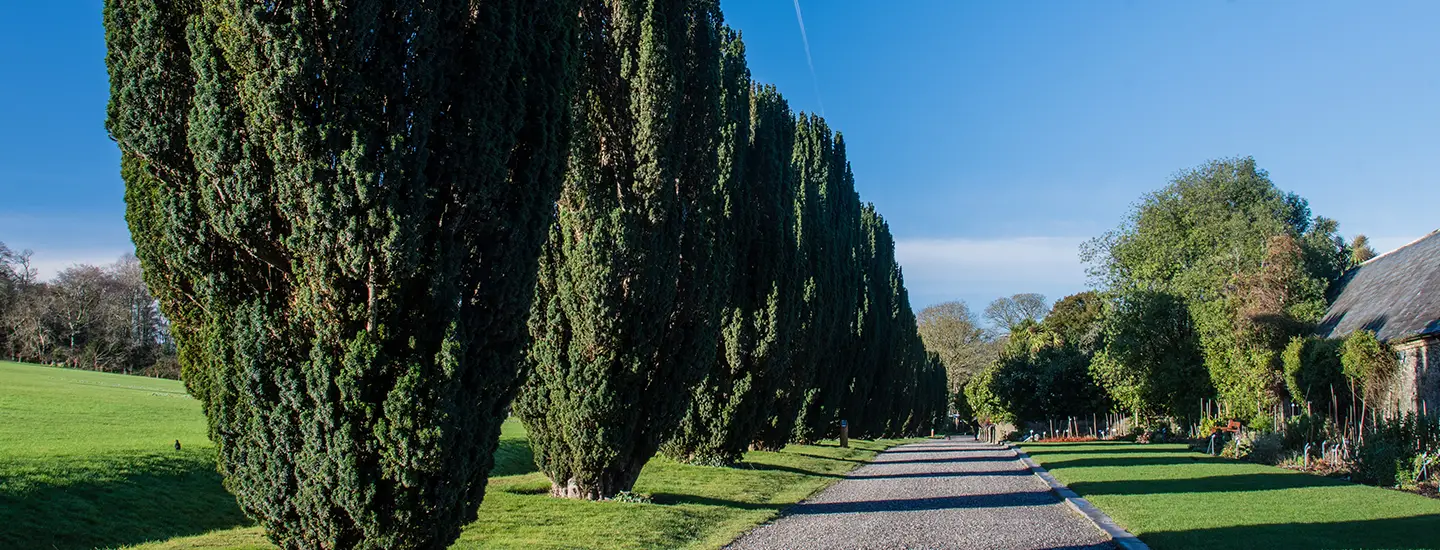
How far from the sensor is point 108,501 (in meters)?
12.8

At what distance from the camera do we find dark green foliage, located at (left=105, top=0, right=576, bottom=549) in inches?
259

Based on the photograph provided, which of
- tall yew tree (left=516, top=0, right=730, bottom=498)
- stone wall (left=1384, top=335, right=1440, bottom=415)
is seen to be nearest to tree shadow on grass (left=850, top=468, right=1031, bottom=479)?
tall yew tree (left=516, top=0, right=730, bottom=498)

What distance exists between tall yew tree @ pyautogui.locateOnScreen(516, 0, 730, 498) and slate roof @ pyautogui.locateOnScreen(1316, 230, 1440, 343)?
704 inches

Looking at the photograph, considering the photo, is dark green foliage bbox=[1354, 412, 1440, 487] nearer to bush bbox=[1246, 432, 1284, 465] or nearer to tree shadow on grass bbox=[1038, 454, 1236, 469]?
tree shadow on grass bbox=[1038, 454, 1236, 469]

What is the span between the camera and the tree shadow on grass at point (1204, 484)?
15.5 m

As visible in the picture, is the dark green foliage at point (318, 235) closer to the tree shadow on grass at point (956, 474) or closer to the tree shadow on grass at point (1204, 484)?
the tree shadow on grass at point (1204, 484)

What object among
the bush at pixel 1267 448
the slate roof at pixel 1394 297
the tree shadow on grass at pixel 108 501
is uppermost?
the slate roof at pixel 1394 297

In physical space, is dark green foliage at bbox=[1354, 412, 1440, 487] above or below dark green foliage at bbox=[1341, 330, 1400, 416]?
below

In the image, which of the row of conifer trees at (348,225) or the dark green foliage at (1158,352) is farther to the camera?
the dark green foliage at (1158,352)

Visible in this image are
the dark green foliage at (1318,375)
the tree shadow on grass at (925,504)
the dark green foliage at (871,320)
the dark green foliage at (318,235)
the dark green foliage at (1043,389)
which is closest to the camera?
the dark green foliage at (318,235)

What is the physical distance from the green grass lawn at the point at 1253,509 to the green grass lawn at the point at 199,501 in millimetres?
4821

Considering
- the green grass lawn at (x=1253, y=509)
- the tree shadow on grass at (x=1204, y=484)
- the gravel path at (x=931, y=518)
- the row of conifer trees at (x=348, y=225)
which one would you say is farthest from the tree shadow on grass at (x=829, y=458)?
the row of conifer trees at (x=348, y=225)

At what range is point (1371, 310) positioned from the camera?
2762 centimetres

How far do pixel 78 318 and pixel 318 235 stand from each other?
5732 centimetres
